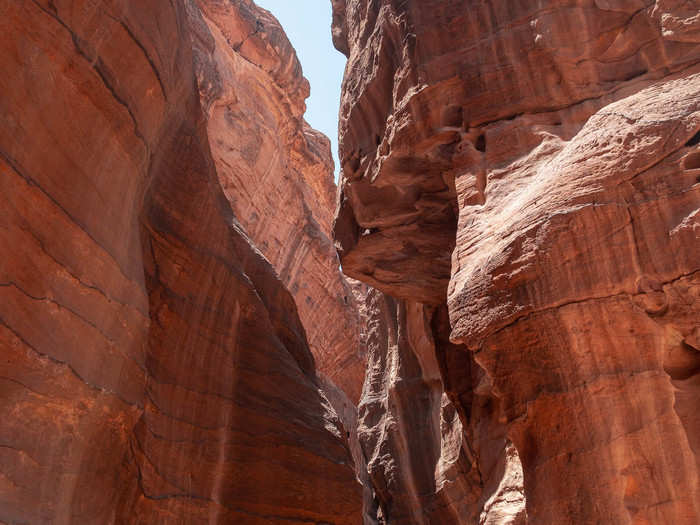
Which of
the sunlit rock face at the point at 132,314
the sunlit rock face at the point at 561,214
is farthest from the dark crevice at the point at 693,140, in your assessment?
the sunlit rock face at the point at 132,314

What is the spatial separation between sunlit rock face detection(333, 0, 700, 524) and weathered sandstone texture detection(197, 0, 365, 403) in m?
9.08

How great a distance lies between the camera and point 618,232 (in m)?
5.50

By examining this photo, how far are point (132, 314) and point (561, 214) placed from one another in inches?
148

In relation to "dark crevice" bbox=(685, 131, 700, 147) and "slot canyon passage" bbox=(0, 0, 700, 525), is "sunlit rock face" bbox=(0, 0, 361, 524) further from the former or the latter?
"dark crevice" bbox=(685, 131, 700, 147)

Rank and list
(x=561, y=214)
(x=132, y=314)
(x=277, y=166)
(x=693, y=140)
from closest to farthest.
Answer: (x=693, y=140), (x=561, y=214), (x=132, y=314), (x=277, y=166)

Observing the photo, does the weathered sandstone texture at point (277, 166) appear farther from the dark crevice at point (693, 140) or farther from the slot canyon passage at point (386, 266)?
the dark crevice at point (693, 140)

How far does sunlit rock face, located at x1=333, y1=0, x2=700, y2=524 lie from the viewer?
514 cm

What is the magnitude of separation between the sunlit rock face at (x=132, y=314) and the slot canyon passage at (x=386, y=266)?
0.02 meters

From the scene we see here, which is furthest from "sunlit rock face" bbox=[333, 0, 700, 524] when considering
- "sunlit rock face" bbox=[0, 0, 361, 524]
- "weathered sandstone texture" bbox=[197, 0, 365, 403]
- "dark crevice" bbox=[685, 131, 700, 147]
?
"weathered sandstone texture" bbox=[197, 0, 365, 403]

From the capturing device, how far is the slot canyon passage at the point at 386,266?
4.96m

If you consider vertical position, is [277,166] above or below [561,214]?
above

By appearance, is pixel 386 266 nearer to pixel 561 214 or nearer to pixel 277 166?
pixel 561 214

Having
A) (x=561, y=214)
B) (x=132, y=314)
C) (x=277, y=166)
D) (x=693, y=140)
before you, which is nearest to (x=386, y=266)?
(x=561, y=214)

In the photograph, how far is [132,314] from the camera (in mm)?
5941
